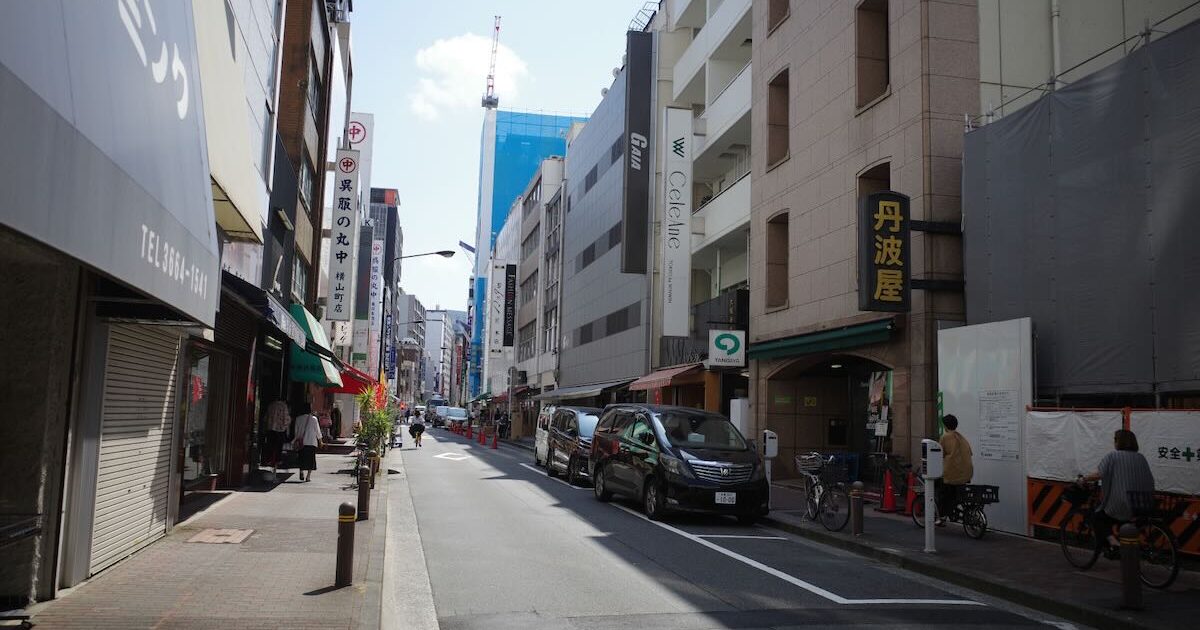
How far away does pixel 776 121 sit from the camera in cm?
2372

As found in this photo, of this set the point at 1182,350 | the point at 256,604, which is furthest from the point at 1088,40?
the point at 256,604

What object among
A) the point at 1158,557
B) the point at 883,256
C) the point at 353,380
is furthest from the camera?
the point at 353,380

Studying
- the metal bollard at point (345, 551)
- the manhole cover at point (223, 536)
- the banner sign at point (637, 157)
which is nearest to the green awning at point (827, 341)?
the manhole cover at point (223, 536)

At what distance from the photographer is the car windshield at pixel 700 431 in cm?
1503

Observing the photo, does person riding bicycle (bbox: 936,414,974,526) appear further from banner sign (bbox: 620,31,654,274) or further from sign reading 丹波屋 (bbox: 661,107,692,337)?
banner sign (bbox: 620,31,654,274)

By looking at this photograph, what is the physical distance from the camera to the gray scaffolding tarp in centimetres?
1132

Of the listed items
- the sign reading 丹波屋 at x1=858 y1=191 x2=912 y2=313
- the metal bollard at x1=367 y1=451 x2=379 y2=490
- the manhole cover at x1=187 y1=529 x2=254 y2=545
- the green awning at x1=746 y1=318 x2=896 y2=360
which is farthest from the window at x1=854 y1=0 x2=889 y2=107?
the manhole cover at x1=187 y1=529 x2=254 y2=545

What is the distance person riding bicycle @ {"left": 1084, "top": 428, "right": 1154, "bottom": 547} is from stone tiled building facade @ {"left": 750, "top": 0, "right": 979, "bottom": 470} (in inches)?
261

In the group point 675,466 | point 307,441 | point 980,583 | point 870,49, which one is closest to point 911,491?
point 675,466

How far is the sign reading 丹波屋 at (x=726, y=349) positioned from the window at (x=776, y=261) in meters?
1.49

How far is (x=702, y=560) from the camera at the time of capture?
1068cm

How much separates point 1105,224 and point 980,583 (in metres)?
6.14

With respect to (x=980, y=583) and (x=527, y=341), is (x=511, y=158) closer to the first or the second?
(x=527, y=341)

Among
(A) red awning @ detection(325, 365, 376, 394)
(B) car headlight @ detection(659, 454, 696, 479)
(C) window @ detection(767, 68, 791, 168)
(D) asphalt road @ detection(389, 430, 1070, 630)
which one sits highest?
(C) window @ detection(767, 68, 791, 168)
